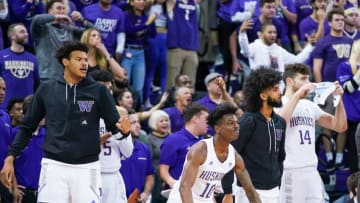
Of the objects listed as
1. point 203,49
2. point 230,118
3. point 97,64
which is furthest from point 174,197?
point 203,49

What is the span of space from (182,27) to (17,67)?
11.7 ft

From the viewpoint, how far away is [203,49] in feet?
59.6

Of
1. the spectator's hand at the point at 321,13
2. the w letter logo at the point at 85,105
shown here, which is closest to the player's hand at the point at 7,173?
the w letter logo at the point at 85,105

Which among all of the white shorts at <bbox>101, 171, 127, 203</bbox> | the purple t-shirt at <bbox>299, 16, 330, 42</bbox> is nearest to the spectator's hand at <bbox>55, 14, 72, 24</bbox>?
the white shorts at <bbox>101, 171, 127, 203</bbox>

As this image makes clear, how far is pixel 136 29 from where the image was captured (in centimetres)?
1580

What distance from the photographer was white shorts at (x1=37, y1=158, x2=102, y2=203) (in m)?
9.79

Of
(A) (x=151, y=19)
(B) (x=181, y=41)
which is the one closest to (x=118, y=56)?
(A) (x=151, y=19)

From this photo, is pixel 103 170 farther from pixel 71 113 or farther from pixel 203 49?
pixel 203 49

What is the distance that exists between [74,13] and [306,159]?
4590 millimetres

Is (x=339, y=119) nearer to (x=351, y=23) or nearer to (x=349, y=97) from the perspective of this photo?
(x=349, y=97)

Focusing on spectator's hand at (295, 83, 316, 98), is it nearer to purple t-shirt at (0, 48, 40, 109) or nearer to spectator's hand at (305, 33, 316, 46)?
purple t-shirt at (0, 48, 40, 109)

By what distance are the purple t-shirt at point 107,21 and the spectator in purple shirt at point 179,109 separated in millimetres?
1565

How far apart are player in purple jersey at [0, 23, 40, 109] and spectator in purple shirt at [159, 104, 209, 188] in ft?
8.37

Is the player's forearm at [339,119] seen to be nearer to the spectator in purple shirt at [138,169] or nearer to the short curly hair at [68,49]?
the spectator in purple shirt at [138,169]
